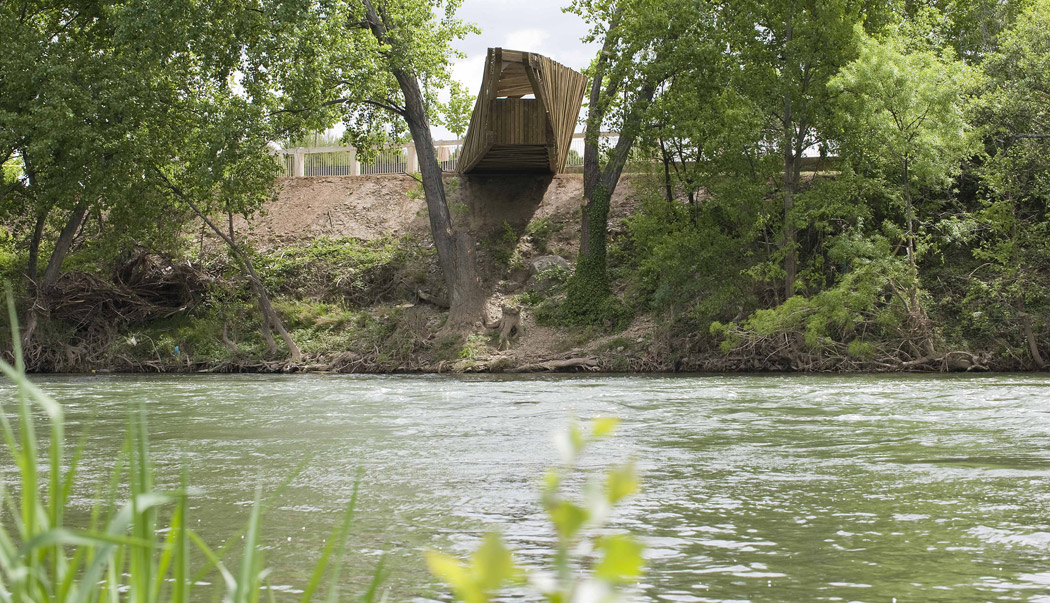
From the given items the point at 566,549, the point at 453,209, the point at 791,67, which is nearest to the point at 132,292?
the point at 453,209

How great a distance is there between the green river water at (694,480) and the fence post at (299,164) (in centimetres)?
2332

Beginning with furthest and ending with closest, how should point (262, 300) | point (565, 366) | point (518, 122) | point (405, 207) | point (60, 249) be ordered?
point (405, 207), point (60, 249), point (518, 122), point (262, 300), point (565, 366)

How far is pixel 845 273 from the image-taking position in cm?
2227

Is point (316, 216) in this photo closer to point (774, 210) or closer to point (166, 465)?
point (774, 210)

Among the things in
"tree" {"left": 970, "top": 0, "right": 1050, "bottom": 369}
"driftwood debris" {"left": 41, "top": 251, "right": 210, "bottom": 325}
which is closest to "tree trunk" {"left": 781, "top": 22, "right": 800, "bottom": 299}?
"tree" {"left": 970, "top": 0, "right": 1050, "bottom": 369}

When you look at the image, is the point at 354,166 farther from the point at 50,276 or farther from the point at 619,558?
the point at 619,558

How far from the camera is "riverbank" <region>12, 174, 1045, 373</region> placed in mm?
21391

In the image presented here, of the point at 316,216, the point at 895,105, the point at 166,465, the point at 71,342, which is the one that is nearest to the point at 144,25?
the point at 71,342

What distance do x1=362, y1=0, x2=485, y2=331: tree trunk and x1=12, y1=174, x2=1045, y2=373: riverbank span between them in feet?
1.82

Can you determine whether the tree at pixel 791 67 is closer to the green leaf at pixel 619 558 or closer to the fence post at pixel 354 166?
the fence post at pixel 354 166

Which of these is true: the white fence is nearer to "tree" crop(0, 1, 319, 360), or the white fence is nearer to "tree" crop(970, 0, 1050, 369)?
"tree" crop(0, 1, 319, 360)

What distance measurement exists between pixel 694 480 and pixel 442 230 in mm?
21200

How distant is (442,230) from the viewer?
28047 millimetres

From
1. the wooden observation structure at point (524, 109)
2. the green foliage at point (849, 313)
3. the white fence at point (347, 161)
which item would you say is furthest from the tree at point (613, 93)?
the white fence at point (347, 161)
